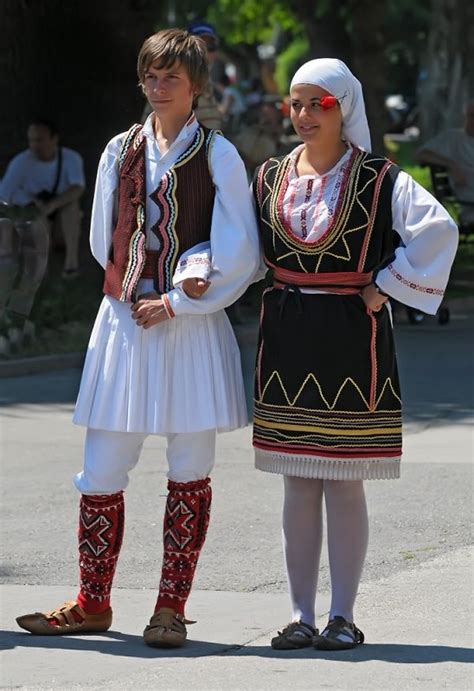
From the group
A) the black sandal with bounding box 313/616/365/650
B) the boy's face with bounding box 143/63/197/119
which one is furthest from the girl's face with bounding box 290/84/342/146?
the black sandal with bounding box 313/616/365/650

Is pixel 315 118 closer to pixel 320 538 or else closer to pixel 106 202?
pixel 106 202

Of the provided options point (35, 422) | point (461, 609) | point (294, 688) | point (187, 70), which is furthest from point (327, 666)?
point (35, 422)

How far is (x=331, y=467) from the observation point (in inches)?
210

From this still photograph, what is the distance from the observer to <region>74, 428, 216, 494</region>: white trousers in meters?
5.45

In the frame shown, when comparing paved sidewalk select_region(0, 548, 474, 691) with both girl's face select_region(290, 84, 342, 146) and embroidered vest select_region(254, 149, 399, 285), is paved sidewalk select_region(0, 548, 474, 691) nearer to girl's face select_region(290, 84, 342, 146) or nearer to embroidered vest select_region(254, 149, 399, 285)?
embroidered vest select_region(254, 149, 399, 285)

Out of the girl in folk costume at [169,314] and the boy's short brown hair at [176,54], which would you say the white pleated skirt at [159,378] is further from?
the boy's short brown hair at [176,54]

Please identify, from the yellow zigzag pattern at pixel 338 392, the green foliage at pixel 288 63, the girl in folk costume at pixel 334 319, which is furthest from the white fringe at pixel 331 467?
the green foliage at pixel 288 63

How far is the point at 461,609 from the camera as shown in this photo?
5.93 metres

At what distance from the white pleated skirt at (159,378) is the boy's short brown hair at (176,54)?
30.6 inches

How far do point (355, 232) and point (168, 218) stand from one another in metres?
0.61

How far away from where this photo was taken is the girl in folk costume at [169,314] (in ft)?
17.6

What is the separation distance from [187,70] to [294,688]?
78.5 inches

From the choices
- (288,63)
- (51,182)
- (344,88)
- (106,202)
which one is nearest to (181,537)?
(106,202)

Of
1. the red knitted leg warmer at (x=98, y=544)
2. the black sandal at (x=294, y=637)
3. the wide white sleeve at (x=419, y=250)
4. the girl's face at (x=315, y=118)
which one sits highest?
the girl's face at (x=315, y=118)
